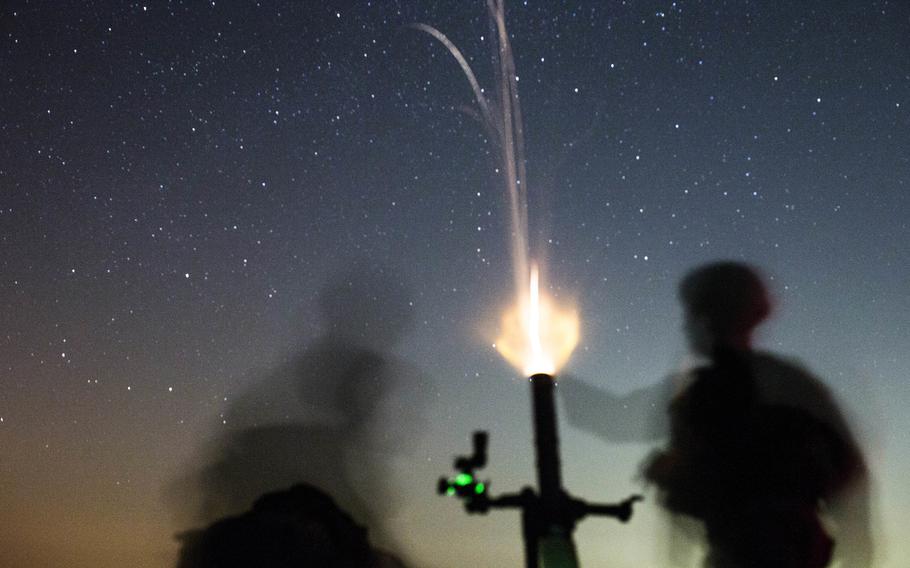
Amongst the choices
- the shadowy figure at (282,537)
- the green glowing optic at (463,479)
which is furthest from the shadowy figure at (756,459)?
the shadowy figure at (282,537)

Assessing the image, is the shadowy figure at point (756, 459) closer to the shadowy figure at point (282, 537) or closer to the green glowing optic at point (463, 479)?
the green glowing optic at point (463, 479)

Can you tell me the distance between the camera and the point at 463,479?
18.4ft

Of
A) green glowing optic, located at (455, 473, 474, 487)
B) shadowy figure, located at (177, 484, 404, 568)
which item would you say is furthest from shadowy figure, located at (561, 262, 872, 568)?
shadowy figure, located at (177, 484, 404, 568)

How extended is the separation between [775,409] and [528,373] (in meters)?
3.04

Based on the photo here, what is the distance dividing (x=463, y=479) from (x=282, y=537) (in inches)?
341

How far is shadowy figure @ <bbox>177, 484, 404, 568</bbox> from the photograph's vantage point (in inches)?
514

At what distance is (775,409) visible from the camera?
23.4ft

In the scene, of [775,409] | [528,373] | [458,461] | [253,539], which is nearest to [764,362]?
[775,409]

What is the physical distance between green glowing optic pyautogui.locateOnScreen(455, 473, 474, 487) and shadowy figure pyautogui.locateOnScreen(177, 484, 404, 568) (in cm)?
843

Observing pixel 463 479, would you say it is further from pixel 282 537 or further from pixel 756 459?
pixel 282 537

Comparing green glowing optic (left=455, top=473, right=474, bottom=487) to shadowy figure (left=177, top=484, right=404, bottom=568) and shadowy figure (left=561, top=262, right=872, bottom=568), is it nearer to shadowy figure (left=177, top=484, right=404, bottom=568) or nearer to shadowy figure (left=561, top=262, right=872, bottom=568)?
shadowy figure (left=561, top=262, right=872, bottom=568)

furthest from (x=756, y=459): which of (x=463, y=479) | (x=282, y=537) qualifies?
(x=282, y=537)

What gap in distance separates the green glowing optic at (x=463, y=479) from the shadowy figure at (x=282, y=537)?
332 inches

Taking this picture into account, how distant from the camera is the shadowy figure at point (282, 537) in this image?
13055 millimetres
